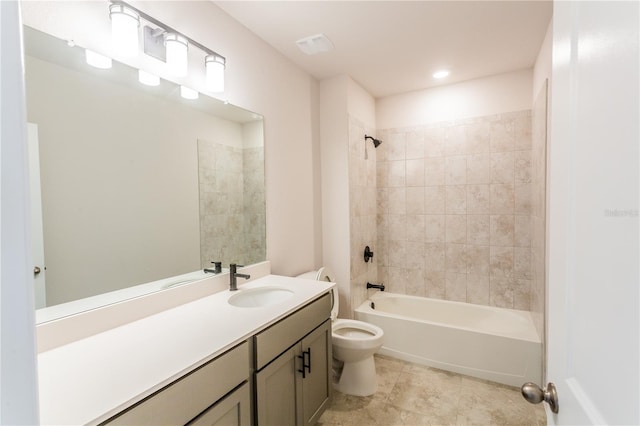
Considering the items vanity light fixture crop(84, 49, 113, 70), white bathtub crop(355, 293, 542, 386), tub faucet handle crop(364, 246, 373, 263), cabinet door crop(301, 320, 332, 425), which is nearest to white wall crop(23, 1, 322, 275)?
vanity light fixture crop(84, 49, 113, 70)

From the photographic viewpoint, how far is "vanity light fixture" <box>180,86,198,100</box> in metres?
1.56

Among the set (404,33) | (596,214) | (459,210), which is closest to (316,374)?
(596,214)

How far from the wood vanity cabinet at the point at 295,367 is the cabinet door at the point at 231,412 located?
7 centimetres

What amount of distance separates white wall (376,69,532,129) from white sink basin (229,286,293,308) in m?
2.28

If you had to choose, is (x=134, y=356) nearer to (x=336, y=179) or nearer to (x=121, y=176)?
(x=121, y=176)

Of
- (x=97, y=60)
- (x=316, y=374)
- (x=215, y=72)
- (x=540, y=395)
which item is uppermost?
(x=215, y=72)

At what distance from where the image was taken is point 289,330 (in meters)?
1.44

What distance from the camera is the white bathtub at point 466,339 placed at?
2.23m

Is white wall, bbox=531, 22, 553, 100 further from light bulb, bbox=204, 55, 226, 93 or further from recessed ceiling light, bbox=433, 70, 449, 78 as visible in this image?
light bulb, bbox=204, 55, 226, 93

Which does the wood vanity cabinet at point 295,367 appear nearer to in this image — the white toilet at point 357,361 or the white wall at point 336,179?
the white toilet at point 357,361

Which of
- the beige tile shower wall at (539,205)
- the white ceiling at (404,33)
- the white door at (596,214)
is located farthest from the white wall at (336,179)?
the white door at (596,214)

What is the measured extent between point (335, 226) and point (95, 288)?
1.87m

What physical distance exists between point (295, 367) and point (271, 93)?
5.99 feet

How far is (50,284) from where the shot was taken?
109cm
